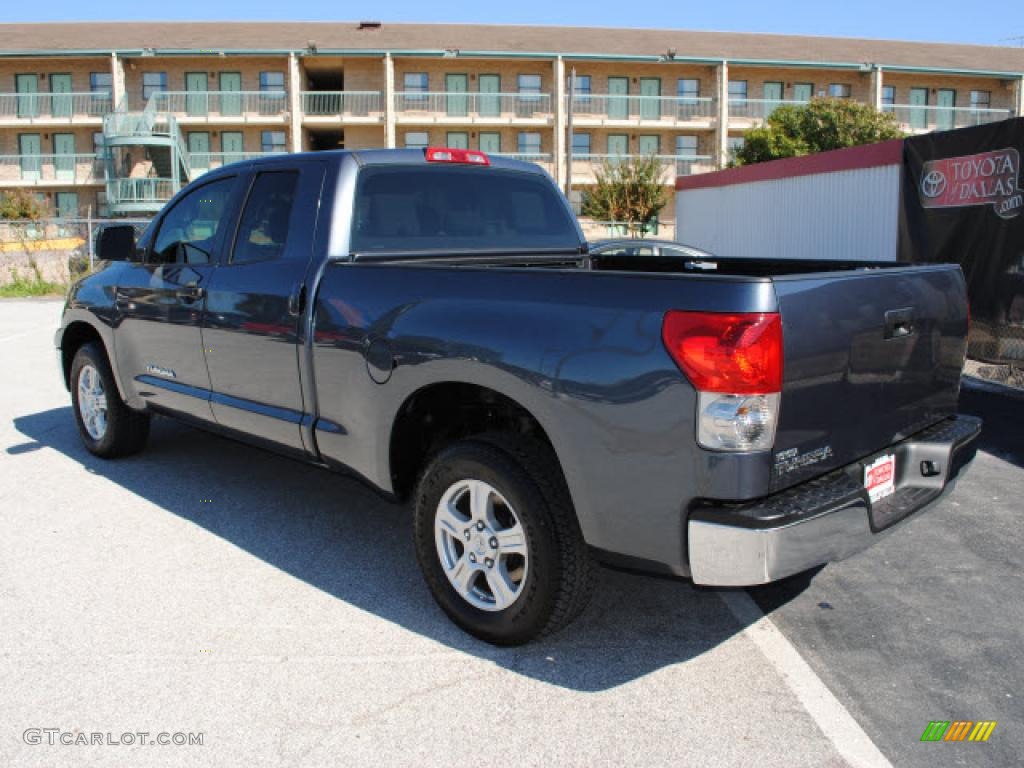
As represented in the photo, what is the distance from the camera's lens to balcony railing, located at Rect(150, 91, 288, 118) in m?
43.0

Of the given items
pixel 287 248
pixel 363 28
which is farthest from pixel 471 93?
pixel 287 248

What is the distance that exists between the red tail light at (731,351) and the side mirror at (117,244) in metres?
4.03

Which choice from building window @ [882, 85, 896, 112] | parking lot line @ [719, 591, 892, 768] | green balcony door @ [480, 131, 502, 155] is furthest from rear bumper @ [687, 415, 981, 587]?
building window @ [882, 85, 896, 112]

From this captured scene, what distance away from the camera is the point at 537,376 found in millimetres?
3049

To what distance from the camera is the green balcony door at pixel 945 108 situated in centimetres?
4559

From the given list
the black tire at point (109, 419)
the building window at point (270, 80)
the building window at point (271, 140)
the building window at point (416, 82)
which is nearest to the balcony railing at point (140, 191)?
the building window at point (271, 140)

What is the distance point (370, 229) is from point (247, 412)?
112 centimetres

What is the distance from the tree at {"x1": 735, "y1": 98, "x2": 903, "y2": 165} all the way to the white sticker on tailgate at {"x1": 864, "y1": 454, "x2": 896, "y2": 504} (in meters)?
36.9

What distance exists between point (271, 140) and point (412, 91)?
290 inches

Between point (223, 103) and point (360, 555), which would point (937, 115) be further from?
point (360, 555)

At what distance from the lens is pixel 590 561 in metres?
3.21

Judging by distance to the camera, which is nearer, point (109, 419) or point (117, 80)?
point (109, 419)

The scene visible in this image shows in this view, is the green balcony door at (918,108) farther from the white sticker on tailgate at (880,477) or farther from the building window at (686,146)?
the white sticker on tailgate at (880,477)

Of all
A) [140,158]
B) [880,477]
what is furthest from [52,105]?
[880,477]
